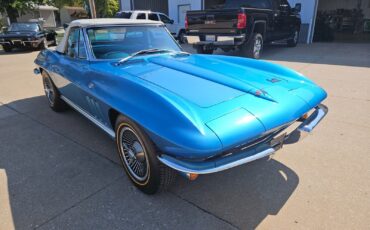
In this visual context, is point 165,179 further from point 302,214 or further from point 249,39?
point 249,39

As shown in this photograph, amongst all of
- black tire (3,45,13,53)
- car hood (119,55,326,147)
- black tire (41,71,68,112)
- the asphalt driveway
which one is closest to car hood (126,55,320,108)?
car hood (119,55,326,147)

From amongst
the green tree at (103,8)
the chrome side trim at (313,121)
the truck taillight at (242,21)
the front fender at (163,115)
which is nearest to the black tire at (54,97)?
the front fender at (163,115)

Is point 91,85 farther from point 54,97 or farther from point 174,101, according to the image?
point 54,97

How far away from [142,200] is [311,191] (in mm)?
1518

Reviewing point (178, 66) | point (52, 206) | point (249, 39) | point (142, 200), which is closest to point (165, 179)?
point (142, 200)

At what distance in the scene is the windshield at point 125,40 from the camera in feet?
11.1

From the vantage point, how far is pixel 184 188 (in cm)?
262

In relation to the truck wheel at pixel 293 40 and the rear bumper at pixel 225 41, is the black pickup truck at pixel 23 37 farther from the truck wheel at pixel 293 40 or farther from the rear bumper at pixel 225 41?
the truck wheel at pixel 293 40

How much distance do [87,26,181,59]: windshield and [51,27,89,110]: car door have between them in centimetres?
19

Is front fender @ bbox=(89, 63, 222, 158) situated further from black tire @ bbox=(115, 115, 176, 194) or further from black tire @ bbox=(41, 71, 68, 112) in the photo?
black tire @ bbox=(41, 71, 68, 112)

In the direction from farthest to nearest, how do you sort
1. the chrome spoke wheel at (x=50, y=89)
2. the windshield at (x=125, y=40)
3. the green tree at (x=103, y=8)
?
the green tree at (x=103, y=8), the chrome spoke wheel at (x=50, y=89), the windshield at (x=125, y=40)

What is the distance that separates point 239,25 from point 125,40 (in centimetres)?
493

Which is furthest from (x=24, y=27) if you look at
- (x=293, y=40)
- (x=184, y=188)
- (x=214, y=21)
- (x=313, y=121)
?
(x=313, y=121)

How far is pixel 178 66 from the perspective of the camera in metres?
3.05
